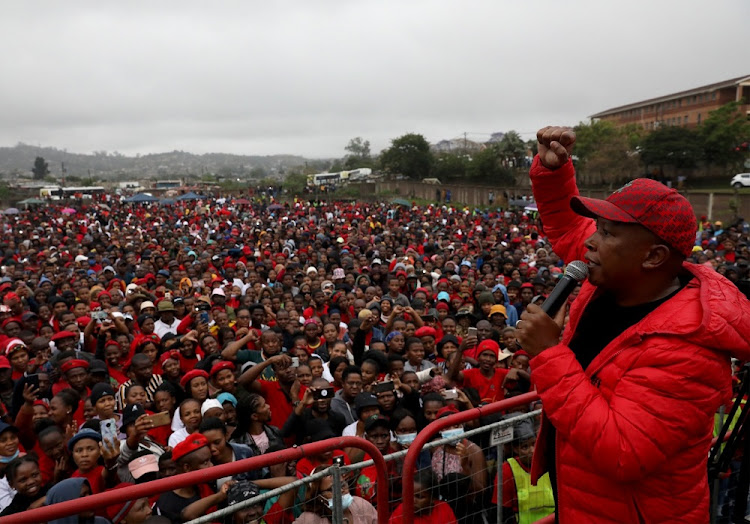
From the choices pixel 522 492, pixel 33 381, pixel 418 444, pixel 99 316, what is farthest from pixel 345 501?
pixel 99 316

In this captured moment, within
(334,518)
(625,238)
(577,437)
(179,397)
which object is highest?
(625,238)

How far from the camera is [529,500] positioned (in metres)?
2.95

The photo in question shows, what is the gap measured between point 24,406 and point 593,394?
15.7 feet

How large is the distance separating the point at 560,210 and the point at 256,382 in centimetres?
355

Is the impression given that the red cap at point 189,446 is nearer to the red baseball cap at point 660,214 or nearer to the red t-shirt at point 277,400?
the red t-shirt at point 277,400

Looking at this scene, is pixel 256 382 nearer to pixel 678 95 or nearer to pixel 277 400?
pixel 277 400

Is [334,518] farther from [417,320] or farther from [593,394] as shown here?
[417,320]

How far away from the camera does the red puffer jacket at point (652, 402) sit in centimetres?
126

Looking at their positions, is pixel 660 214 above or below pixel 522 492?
above

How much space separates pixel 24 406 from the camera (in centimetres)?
434

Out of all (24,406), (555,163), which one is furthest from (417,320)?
(555,163)

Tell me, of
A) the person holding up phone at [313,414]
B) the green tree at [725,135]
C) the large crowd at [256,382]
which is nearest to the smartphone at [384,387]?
the large crowd at [256,382]

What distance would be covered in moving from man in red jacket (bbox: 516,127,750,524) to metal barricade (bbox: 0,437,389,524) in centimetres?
93

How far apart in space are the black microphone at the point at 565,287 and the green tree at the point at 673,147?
39.3m
